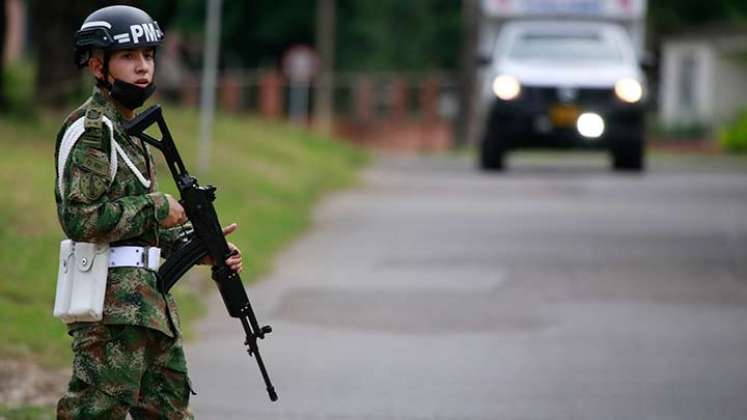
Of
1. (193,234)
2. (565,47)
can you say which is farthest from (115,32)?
(565,47)

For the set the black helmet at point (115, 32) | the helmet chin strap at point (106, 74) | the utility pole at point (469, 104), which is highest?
the black helmet at point (115, 32)

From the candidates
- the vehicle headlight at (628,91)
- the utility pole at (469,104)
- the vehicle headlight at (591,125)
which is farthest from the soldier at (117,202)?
the utility pole at (469,104)

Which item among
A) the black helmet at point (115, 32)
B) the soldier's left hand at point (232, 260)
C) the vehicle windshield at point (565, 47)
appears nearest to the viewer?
the black helmet at point (115, 32)

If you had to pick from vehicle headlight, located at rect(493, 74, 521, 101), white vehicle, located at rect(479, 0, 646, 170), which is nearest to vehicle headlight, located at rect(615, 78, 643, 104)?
white vehicle, located at rect(479, 0, 646, 170)

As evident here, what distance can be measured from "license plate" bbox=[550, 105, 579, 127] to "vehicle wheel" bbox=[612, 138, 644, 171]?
1.18 meters

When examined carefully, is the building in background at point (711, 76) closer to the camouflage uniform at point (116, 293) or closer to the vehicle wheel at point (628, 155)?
the vehicle wheel at point (628, 155)

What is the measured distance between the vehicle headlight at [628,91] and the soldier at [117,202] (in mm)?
16887

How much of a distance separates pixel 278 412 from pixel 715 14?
174 ft

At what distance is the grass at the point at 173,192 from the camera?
10625 mm

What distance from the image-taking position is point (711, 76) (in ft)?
153

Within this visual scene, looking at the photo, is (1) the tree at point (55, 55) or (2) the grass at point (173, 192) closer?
(2) the grass at point (173, 192)

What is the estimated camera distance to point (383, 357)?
1040cm

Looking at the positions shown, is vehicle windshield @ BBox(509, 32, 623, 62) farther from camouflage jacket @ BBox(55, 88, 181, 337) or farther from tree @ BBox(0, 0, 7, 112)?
camouflage jacket @ BBox(55, 88, 181, 337)

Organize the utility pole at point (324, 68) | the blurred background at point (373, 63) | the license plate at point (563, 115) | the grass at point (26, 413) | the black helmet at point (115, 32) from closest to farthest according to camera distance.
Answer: the black helmet at point (115, 32)
the grass at point (26, 413)
the license plate at point (563, 115)
the blurred background at point (373, 63)
the utility pole at point (324, 68)
